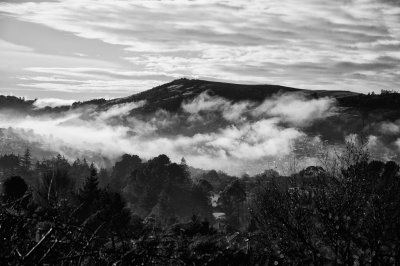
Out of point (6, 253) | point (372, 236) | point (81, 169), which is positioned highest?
point (6, 253)

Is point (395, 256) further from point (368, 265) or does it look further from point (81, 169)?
point (81, 169)

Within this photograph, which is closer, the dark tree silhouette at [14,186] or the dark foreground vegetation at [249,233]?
the dark foreground vegetation at [249,233]

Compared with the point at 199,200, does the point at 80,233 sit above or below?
above

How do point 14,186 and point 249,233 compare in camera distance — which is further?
point 14,186

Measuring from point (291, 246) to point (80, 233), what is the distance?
12.3m

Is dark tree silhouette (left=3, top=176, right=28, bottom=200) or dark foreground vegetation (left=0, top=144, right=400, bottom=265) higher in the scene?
dark foreground vegetation (left=0, top=144, right=400, bottom=265)

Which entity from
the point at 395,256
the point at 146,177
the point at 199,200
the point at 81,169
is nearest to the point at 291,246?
the point at 395,256

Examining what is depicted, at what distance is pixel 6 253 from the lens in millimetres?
2725

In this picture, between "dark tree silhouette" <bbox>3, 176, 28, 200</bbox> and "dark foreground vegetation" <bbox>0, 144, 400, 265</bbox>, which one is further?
"dark tree silhouette" <bbox>3, 176, 28, 200</bbox>

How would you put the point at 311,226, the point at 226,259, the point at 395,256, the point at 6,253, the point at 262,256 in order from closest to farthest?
the point at 6,253, the point at 395,256, the point at 226,259, the point at 262,256, the point at 311,226

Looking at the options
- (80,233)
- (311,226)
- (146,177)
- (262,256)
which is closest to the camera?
(80,233)

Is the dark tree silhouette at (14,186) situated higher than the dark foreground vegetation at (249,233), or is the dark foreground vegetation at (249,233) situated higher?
the dark foreground vegetation at (249,233)

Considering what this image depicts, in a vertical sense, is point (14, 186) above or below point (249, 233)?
below

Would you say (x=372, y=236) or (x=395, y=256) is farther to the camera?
(x=372, y=236)
